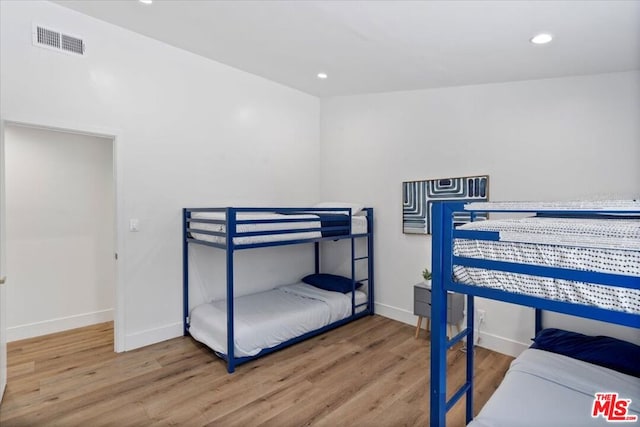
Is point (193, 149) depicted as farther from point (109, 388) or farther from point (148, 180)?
point (109, 388)

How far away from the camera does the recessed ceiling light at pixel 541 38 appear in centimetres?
223

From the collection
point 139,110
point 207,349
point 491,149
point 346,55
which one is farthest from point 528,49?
point 207,349

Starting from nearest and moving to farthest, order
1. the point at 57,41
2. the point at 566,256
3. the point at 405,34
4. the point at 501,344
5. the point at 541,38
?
the point at 566,256, the point at 541,38, the point at 405,34, the point at 57,41, the point at 501,344

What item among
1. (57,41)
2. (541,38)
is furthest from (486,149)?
(57,41)

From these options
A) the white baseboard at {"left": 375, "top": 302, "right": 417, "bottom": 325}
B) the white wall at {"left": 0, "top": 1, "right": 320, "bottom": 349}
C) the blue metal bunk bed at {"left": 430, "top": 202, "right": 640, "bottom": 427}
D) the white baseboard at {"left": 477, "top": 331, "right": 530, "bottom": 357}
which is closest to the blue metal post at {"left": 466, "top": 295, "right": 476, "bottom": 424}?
the blue metal bunk bed at {"left": 430, "top": 202, "right": 640, "bottom": 427}

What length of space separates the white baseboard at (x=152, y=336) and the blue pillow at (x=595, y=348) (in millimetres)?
3184

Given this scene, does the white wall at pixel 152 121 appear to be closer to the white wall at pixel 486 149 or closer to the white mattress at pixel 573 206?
the white wall at pixel 486 149

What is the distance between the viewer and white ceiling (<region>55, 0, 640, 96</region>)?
81.4 inches

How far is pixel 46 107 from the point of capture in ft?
8.59

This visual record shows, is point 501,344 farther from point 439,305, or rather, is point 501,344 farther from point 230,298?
point 230,298

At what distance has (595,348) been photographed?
232 cm

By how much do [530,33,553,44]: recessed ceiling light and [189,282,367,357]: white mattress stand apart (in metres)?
2.88

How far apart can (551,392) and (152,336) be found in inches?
125

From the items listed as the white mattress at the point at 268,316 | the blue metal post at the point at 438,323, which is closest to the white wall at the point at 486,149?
the white mattress at the point at 268,316
